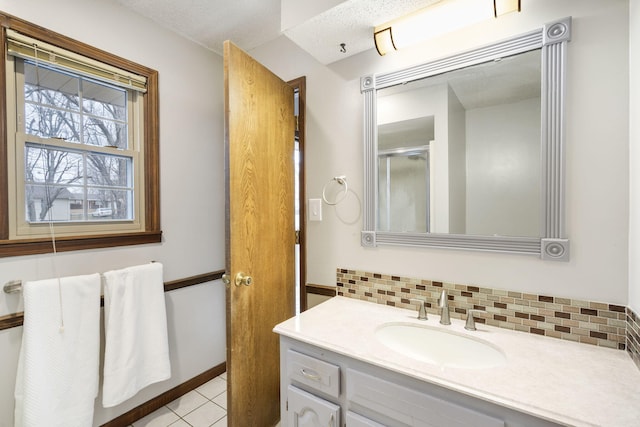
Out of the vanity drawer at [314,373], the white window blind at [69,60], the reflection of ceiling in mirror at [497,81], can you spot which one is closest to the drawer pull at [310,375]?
the vanity drawer at [314,373]

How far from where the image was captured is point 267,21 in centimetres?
173

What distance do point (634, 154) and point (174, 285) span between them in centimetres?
233

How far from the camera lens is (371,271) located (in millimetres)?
1452

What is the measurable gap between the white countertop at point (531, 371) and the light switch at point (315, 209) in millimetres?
640

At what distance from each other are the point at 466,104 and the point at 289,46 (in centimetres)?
120

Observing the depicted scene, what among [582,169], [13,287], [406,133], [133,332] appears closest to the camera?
[582,169]

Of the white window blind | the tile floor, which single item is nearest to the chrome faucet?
the tile floor

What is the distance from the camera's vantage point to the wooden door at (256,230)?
124cm

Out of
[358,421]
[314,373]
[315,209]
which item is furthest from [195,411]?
[315,209]

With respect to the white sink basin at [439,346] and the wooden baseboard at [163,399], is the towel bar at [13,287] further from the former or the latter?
the white sink basin at [439,346]

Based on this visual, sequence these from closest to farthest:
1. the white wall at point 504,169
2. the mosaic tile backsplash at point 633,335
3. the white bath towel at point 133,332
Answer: the mosaic tile backsplash at point 633,335 → the white wall at point 504,169 → the white bath towel at point 133,332

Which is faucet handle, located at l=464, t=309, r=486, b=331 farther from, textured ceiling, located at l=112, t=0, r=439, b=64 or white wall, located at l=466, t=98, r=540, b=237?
textured ceiling, located at l=112, t=0, r=439, b=64

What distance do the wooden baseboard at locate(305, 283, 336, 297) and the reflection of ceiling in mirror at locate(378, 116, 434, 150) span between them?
0.84m

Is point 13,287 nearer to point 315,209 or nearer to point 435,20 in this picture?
point 315,209
